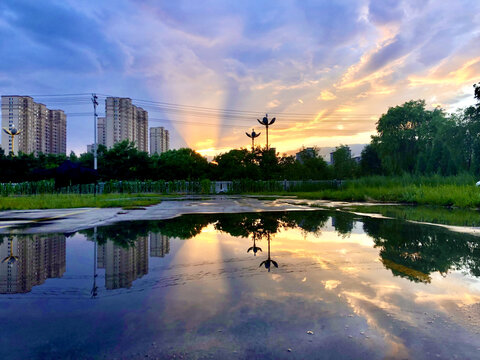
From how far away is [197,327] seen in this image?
7.72ft

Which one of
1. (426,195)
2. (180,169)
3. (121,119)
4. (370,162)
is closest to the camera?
(426,195)

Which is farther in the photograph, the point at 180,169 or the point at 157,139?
the point at 157,139

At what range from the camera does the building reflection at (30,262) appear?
141 inches

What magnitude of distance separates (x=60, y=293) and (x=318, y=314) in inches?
99.3

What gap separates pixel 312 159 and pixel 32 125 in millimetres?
52976

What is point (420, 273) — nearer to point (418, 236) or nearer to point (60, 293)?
point (418, 236)

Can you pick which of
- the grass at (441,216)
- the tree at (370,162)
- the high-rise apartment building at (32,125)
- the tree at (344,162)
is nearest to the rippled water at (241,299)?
the grass at (441,216)

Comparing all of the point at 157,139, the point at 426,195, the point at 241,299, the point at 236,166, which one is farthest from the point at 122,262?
the point at 157,139

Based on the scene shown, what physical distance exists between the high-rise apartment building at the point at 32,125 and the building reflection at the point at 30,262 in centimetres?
5079

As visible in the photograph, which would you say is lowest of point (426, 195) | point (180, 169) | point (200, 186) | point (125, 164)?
point (426, 195)

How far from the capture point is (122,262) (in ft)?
14.3

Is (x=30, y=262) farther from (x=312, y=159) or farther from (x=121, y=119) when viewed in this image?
(x=121, y=119)

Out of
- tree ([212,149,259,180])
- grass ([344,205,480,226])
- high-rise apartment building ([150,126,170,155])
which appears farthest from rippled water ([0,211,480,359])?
high-rise apartment building ([150,126,170,155])

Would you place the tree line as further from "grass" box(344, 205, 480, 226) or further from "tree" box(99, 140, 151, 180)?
"grass" box(344, 205, 480, 226)
